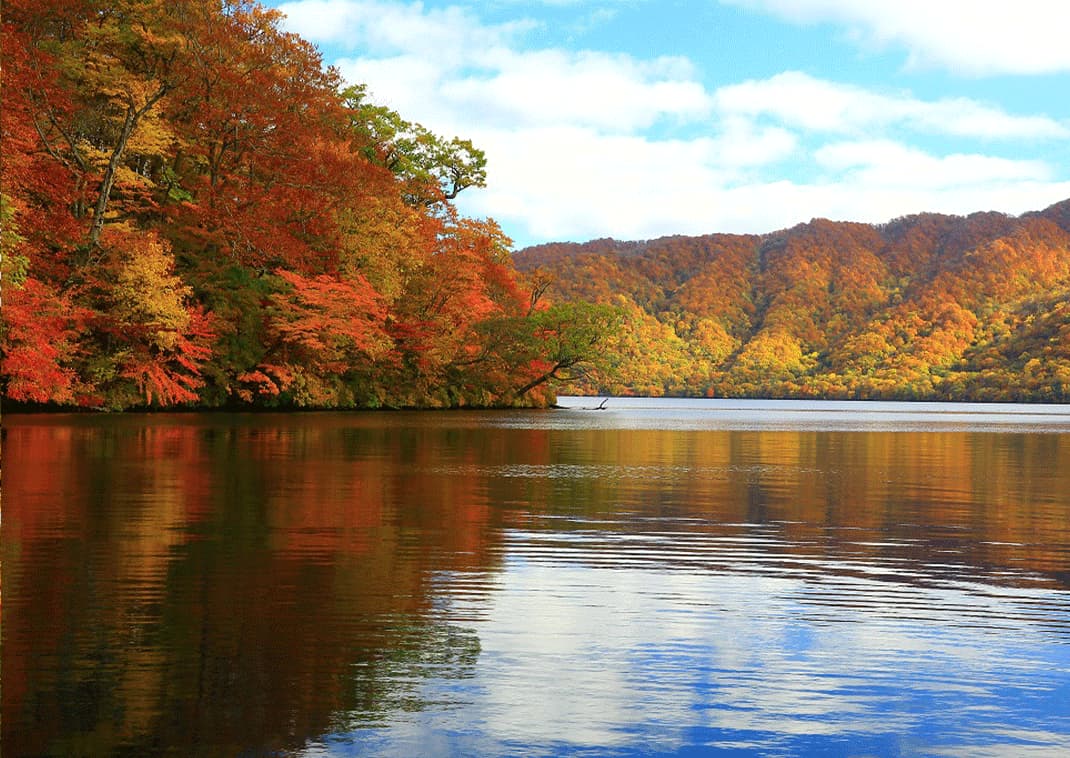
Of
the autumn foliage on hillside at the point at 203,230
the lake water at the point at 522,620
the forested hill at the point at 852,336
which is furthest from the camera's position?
the forested hill at the point at 852,336

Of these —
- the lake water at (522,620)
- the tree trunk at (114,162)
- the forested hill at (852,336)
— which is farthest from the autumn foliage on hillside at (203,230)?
the forested hill at (852,336)

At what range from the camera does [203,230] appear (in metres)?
52.8

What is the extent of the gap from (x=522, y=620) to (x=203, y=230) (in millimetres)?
46500

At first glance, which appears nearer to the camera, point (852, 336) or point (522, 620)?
point (522, 620)

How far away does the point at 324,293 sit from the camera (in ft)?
186

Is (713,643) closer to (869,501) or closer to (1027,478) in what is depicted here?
(869,501)

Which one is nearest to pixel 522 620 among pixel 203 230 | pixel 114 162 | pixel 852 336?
pixel 114 162

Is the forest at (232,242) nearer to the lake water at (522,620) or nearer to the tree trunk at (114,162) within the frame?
the tree trunk at (114,162)

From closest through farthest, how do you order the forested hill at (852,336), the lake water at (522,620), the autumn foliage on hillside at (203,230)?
1. the lake water at (522,620)
2. the autumn foliage on hillside at (203,230)
3. the forested hill at (852,336)

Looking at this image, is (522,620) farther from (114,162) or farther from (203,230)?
(203,230)

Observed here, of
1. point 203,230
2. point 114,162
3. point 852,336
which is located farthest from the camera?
point 852,336

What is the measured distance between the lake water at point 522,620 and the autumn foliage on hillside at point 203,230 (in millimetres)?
21000

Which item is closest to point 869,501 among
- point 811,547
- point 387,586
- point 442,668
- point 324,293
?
point 811,547

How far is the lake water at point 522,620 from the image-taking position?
605cm
